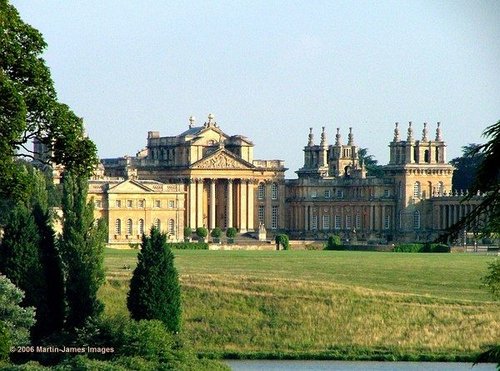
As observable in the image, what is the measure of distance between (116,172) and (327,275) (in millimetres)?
48677

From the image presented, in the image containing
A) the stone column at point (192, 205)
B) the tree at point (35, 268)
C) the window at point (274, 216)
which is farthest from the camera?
the window at point (274, 216)

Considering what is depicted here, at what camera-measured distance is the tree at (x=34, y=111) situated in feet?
54.3

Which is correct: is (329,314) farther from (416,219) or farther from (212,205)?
(212,205)

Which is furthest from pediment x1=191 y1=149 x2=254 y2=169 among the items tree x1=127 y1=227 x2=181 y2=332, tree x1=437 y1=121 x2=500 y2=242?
tree x1=437 y1=121 x2=500 y2=242

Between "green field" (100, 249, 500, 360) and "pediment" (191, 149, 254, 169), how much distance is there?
47.8 meters

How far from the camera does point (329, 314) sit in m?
41.6

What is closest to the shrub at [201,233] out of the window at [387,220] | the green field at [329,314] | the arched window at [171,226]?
the arched window at [171,226]

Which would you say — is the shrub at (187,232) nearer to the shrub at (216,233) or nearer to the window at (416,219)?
the shrub at (216,233)

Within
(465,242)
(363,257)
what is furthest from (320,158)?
(363,257)

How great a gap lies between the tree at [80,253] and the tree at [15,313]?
89.0 inches

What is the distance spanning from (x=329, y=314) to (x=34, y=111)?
83.1 ft

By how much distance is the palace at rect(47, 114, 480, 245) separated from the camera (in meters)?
97.0

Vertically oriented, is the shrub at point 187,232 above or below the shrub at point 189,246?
above

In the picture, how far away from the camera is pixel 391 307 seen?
1656 inches
